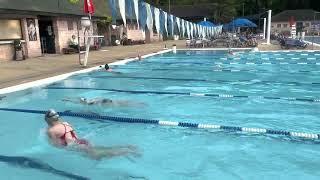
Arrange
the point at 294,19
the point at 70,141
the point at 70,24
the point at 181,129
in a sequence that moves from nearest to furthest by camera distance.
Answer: the point at 70,141
the point at 181,129
the point at 70,24
the point at 294,19

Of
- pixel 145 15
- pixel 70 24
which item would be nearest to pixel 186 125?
pixel 145 15

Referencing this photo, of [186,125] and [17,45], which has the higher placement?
[17,45]

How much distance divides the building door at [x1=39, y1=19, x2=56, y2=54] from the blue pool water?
9672mm

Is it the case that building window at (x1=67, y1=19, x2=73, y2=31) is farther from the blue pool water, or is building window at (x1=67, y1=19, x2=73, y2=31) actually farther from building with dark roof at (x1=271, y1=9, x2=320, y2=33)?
building with dark roof at (x1=271, y1=9, x2=320, y2=33)

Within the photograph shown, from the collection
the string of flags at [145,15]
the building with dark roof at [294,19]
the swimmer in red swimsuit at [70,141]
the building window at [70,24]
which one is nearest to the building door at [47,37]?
the building window at [70,24]

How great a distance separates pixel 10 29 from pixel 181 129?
580 inches

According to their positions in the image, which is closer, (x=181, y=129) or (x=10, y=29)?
(x=181, y=129)

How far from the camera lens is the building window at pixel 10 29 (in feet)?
63.5

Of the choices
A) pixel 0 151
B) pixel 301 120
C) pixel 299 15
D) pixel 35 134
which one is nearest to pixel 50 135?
pixel 0 151

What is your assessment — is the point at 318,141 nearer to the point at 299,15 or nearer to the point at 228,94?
the point at 228,94

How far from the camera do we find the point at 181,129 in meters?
7.98

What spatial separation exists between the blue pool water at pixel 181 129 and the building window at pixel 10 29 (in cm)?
634

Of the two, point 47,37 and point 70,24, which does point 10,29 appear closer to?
point 47,37

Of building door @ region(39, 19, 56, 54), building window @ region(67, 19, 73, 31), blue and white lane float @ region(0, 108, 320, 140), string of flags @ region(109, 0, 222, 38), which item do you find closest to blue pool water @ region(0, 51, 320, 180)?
blue and white lane float @ region(0, 108, 320, 140)
